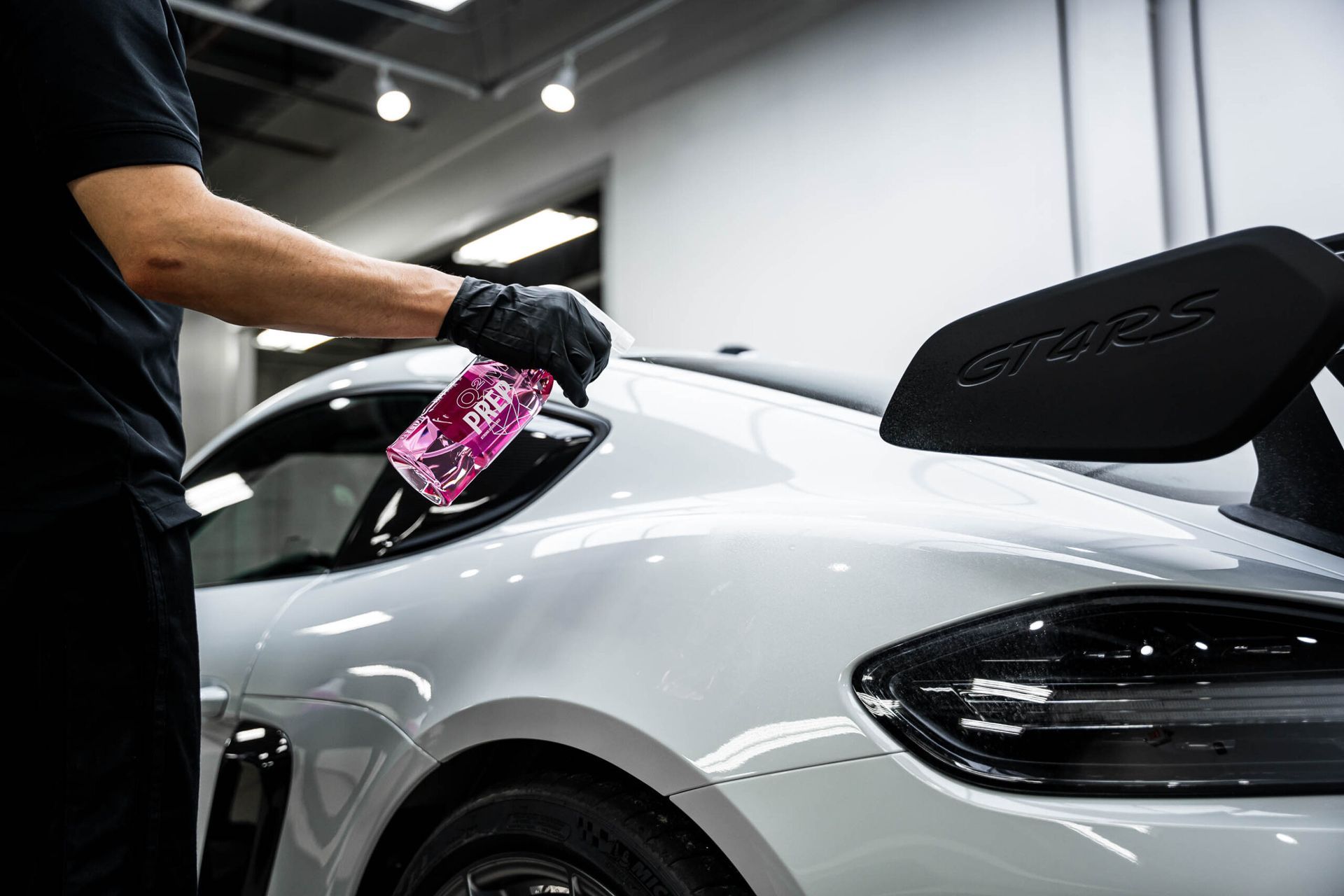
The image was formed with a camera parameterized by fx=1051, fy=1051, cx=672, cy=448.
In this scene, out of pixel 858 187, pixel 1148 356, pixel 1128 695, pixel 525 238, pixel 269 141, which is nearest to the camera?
pixel 1148 356

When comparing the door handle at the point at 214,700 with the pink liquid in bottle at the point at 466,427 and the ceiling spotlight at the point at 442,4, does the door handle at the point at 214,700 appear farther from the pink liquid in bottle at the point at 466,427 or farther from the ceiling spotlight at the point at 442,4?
the ceiling spotlight at the point at 442,4

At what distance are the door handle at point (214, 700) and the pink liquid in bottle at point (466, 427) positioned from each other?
0.61 m

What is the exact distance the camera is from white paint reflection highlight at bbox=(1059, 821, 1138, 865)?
0.84 m

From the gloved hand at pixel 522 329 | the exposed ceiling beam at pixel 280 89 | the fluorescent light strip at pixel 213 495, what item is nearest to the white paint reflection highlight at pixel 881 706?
the gloved hand at pixel 522 329

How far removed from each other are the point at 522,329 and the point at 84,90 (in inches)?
17.9

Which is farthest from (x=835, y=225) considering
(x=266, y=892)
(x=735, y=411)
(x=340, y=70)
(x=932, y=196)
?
(x=340, y=70)

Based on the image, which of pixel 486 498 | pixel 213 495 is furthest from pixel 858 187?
pixel 486 498

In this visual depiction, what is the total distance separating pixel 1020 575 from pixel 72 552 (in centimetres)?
92

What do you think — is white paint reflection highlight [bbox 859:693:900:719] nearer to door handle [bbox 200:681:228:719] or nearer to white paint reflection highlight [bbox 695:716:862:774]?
white paint reflection highlight [bbox 695:716:862:774]

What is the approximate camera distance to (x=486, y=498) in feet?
4.92

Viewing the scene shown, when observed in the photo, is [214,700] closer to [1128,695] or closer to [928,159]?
[1128,695]

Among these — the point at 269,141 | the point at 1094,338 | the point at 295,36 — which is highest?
the point at 269,141

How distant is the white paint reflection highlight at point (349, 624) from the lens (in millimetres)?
1421

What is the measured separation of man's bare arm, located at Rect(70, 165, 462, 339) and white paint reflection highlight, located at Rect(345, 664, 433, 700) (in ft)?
1.50
